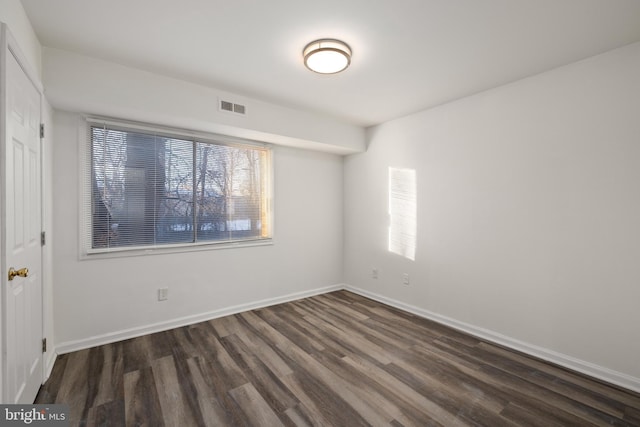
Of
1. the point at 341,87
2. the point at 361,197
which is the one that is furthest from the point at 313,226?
the point at 341,87

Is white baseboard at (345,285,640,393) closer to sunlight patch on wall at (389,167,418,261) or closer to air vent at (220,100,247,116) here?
sunlight patch on wall at (389,167,418,261)

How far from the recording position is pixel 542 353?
262cm

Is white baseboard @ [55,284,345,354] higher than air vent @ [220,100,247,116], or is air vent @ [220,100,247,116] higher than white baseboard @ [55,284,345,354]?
air vent @ [220,100,247,116]

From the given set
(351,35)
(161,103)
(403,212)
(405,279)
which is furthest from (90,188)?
(405,279)

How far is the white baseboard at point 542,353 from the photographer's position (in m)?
2.22

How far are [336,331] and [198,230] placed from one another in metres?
2.04

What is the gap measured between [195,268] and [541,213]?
12.2 ft

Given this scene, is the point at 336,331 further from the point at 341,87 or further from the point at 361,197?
the point at 341,87

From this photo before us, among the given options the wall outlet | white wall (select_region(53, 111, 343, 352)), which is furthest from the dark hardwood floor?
the wall outlet

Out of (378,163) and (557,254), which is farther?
(378,163)

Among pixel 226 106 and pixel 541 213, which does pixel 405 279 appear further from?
pixel 226 106

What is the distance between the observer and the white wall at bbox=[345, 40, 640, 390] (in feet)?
7.34

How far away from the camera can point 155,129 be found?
311cm

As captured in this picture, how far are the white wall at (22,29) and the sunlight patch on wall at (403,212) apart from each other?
146 inches
